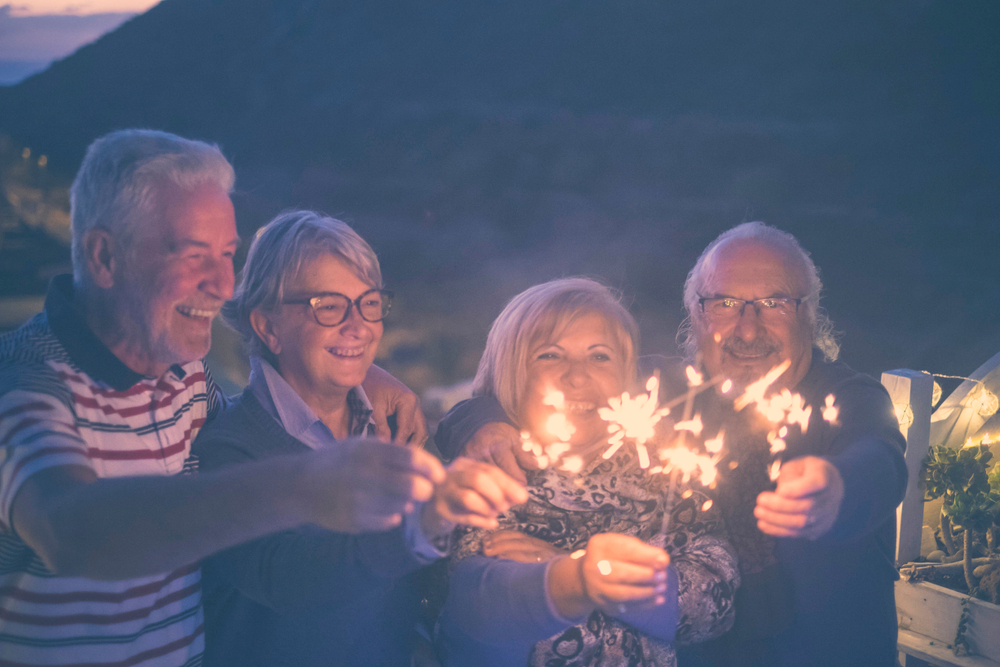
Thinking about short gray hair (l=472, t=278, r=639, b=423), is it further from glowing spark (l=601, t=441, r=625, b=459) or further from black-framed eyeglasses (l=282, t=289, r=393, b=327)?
black-framed eyeglasses (l=282, t=289, r=393, b=327)

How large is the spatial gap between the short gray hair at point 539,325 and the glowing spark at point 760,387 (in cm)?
47

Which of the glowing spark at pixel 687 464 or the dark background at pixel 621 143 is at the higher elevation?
the dark background at pixel 621 143

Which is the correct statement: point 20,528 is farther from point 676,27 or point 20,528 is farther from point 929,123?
point 929,123

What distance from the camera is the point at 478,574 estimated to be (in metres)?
1.41

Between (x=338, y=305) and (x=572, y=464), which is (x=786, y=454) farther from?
(x=338, y=305)

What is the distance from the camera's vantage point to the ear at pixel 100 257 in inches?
50.6

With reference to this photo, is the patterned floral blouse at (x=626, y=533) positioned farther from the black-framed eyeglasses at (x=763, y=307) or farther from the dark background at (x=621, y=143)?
the dark background at (x=621, y=143)

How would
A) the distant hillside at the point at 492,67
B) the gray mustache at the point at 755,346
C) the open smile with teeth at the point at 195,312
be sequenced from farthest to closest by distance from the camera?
the distant hillside at the point at 492,67 < the gray mustache at the point at 755,346 < the open smile with teeth at the point at 195,312

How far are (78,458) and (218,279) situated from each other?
0.51 meters

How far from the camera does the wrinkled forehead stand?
1.98 meters

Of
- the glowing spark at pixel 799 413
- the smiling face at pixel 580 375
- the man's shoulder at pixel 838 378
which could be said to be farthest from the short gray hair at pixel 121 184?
the man's shoulder at pixel 838 378

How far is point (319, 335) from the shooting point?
162 centimetres

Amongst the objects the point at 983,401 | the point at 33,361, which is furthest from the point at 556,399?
the point at 983,401

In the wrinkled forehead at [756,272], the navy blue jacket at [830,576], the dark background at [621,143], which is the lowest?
the navy blue jacket at [830,576]
